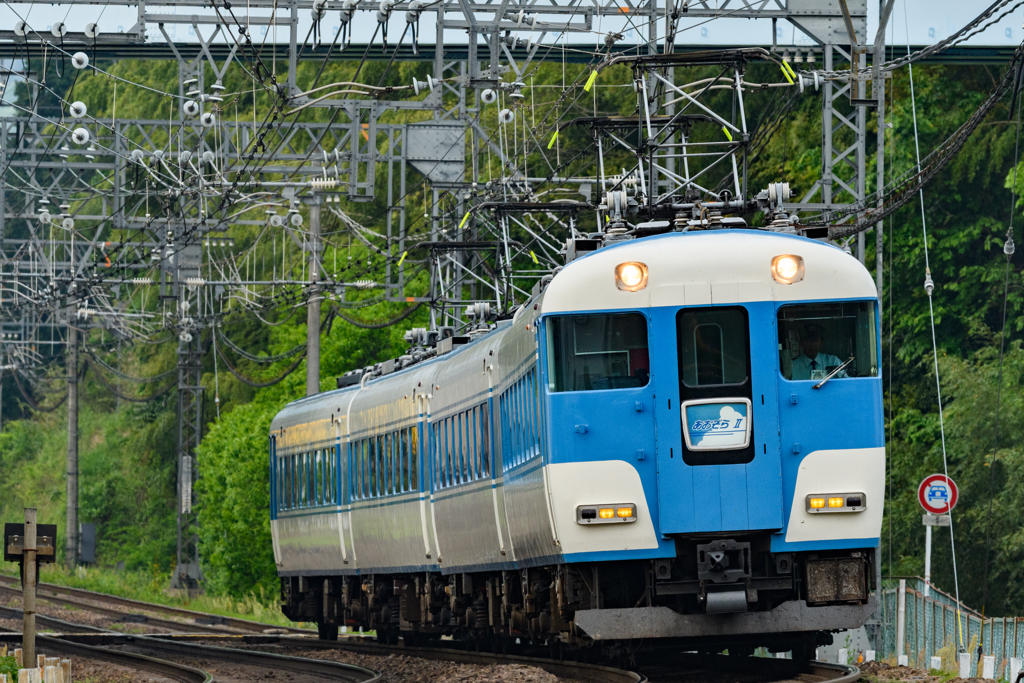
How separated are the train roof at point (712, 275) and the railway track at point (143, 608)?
64.4ft

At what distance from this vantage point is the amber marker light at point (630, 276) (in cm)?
1276

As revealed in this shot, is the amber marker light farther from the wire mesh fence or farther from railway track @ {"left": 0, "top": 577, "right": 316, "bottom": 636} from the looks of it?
railway track @ {"left": 0, "top": 577, "right": 316, "bottom": 636}

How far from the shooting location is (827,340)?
12.8 m

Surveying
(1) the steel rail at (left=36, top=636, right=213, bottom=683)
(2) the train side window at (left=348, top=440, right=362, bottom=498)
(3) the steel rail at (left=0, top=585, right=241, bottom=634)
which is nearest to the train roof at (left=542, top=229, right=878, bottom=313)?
(1) the steel rail at (left=36, top=636, right=213, bottom=683)

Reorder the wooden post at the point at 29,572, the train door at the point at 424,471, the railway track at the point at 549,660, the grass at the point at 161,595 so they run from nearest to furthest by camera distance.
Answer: the railway track at the point at 549,660
the wooden post at the point at 29,572
the train door at the point at 424,471
the grass at the point at 161,595

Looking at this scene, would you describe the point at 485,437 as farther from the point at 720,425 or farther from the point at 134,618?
the point at 134,618

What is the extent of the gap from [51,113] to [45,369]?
12.8 m

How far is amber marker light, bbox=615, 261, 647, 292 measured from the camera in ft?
41.9

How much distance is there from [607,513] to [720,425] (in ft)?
3.14

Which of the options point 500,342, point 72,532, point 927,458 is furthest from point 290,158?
point 72,532

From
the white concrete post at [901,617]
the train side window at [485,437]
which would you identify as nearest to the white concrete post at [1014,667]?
the train side window at [485,437]

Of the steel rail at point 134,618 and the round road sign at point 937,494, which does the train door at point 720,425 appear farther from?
the steel rail at point 134,618

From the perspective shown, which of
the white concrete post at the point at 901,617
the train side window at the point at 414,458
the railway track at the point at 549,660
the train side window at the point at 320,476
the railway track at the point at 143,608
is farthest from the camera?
the railway track at the point at 143,608

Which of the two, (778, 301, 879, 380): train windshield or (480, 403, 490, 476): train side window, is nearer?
(778, 301, 879, 380): train windshield
